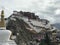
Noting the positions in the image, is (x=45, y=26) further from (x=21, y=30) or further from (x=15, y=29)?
(x=15, y=29)

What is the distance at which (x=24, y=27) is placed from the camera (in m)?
51.1

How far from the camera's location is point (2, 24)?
667 cm

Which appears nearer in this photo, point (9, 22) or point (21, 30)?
point (9, 22)

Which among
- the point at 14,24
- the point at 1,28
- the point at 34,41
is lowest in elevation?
the point at 34,41

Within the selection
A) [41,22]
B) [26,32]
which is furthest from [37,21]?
[26,32]

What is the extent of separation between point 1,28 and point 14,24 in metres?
40.0

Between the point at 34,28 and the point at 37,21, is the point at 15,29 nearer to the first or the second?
the point at 34,28

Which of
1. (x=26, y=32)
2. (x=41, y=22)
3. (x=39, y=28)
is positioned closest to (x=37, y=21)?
(x=41, y=22)

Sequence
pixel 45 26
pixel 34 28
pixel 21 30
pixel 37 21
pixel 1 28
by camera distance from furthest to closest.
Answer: pixel 37 21
pixel 45 26
pixel 34 28
pixel 21 30
pixel 1 28

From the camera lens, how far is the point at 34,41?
162 feet

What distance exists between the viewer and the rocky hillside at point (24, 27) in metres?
44.8

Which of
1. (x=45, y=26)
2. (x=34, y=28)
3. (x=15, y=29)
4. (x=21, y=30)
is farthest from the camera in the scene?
(x=45, y=26)

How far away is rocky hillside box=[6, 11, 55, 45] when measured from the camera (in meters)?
44.8

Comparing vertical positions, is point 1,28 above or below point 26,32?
above
